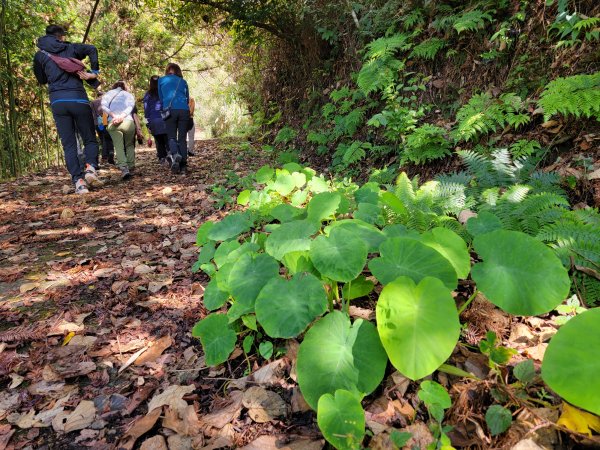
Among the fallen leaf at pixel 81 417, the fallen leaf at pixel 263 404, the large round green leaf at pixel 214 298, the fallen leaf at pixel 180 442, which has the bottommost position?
the fallen leaf at pixel 81 417

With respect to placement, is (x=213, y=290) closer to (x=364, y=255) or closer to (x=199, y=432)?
(x=199, y=432)

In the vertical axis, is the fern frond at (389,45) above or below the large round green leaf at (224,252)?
above

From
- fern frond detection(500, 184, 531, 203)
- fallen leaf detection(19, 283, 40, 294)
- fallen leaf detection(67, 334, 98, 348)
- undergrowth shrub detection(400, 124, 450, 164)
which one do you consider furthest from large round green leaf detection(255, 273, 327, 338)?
undergrowth shrub detection(400, 124, 450, 164)

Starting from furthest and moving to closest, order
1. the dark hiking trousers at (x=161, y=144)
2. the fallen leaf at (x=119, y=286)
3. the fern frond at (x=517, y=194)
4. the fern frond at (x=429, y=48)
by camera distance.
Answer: the dark hiking trousers at (x=161, y=144)
the fern frond at (x=429, y=48)
the fallen leaf at (x=119, y=286)
the fern frond at (x=517, y=194)

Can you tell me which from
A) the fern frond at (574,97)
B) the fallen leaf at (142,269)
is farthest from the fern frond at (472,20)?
the fallen leaf at (142,269)

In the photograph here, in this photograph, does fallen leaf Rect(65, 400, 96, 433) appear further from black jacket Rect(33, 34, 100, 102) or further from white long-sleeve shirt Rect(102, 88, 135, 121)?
white long-sleeve shirt Rect(102, 88, 135, 121)

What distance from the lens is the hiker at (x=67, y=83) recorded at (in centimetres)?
474

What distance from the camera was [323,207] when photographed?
1.83 metres

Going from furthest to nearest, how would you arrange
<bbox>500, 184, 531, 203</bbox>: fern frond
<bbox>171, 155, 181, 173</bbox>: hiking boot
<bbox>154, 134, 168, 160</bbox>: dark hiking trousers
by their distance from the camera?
<bbox>154, 134, 168, 160</bbox>: dark hiking trousers < <bbox>171, 155, 181, 173</bbox>: hiking boot < <bbox>500, 184, 531, 203</bbox>: fern frond

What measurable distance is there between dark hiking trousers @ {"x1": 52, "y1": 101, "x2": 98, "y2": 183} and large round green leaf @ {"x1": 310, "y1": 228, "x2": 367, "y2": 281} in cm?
504

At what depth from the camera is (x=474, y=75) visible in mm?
4164

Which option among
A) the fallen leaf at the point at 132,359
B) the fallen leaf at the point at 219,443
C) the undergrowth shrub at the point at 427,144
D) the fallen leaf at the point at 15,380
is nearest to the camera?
the fallen leaf at the point at 219,443

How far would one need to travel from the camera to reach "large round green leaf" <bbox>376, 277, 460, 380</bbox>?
1011 mm

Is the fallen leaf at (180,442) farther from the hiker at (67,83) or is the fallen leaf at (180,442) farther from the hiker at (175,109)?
the hiker at (175,109)
